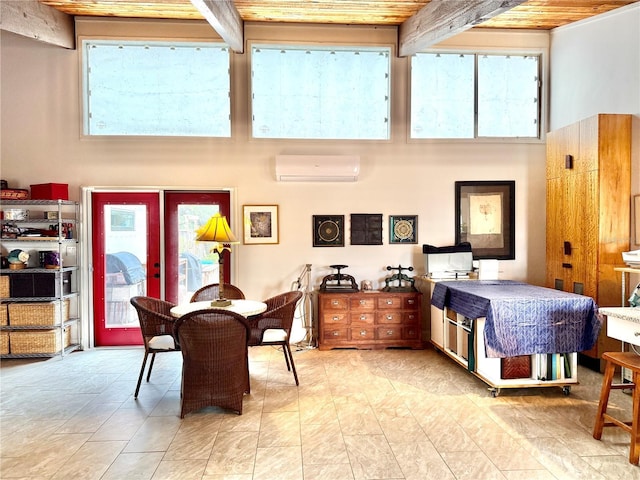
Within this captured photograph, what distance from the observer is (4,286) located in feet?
15.0

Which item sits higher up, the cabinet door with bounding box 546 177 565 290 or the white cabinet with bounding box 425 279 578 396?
the cabinet door with bounding box 546 177 565 290

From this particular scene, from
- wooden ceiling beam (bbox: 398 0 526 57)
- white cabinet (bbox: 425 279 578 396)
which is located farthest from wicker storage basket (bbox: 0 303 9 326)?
A: wooden ceiling beam (bbox: 398 0 526 57)

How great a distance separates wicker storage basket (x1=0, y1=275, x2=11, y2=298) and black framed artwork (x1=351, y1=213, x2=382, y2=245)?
411 centimetres

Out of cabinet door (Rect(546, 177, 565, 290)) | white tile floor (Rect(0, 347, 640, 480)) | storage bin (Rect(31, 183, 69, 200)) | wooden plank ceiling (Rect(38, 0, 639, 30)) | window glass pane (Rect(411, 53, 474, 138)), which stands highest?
wooden plank ceiling (Rect(38, 0, 639, 30))

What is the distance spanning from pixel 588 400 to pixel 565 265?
1.66 metres

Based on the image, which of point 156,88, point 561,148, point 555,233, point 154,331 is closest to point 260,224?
point 154,331

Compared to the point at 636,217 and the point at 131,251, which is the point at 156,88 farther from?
the point at 636,217

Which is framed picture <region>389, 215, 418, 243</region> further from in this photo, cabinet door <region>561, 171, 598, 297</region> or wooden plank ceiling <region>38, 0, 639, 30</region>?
wooden plank ceiling <region>38, 0, 639, 30</region>

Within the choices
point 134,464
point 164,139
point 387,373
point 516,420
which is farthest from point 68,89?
point 516,420

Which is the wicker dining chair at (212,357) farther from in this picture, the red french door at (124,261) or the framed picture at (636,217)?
the framed picture at (636,217)

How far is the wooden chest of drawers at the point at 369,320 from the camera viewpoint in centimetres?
480

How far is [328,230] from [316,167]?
2.72 ft

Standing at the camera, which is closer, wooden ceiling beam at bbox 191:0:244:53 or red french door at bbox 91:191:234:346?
wooden ceiling beam at bbox 191:0:244:53

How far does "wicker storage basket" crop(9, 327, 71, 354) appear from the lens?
4586 millimetres
